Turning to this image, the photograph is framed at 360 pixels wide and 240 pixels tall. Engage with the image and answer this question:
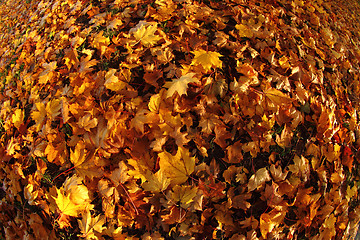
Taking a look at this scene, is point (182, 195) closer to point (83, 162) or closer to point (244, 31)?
point (83, 162)

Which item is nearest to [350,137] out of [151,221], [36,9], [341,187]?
[341,187]

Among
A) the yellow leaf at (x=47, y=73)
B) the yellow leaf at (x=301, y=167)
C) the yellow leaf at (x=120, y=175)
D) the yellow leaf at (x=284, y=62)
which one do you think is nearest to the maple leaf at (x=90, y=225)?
the yellow leaf at (x=120, y=175)

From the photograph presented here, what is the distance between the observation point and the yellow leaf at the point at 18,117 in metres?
1.85

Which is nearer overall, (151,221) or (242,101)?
(151,221)

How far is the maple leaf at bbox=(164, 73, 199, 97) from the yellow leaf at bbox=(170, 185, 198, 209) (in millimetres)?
534

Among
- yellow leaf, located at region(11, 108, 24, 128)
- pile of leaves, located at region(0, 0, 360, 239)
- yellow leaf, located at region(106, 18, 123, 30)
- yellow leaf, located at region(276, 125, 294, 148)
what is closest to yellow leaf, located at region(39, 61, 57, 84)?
pile of leaves, located at region(0, 0, 360, 239)

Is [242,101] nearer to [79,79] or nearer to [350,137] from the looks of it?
[350,137]

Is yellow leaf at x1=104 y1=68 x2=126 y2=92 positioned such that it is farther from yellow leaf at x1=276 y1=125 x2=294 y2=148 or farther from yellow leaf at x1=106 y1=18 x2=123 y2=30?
yellow leaf at x1=276 y1=125 x2=294 y2=148

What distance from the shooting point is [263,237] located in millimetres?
1457

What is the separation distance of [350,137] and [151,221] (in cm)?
155

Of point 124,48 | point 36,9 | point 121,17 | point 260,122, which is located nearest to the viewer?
point 260,122

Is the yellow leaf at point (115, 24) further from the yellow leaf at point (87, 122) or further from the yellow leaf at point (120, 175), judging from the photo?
the yellow leaf at point (120, 175)

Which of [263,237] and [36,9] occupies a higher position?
[36,9]

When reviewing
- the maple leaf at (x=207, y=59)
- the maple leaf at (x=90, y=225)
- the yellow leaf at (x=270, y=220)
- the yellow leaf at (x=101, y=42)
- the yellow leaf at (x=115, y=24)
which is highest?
the yellow leaf at (x=115, y=24)
